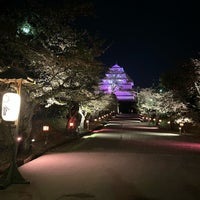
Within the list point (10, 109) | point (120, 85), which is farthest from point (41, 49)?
point (120, 85)

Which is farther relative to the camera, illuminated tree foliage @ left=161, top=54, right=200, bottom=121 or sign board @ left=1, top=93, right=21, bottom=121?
illuminated tree foliage @ left=161, top=54, right=200, bottom=121

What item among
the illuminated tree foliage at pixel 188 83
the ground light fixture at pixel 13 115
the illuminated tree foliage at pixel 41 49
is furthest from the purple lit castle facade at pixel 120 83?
the ground light fixture at pixel 13 115

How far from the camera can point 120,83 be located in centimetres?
10400

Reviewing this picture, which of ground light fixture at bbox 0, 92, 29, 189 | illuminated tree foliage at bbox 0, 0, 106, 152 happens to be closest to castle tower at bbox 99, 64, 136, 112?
illuminated tree foliage at bbox 0, 0, 106, 152

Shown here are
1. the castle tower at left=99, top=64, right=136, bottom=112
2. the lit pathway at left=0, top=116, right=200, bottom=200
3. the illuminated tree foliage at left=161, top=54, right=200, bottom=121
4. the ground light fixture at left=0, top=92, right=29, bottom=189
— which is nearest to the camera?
the lit pathway at left=0, top=116, right=200, bottom=200

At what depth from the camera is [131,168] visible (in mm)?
13070

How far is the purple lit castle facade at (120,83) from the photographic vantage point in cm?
10106

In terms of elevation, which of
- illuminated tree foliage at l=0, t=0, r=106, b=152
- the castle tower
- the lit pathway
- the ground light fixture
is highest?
the castle tower

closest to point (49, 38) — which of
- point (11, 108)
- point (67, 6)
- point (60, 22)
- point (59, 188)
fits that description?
point (60, 22)

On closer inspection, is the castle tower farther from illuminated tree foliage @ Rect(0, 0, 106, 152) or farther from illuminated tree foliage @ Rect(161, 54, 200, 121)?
illuminated tree foliage @ Rect(0, 0, 106, 152)

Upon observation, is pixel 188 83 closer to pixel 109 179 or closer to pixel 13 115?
pixel 109 179

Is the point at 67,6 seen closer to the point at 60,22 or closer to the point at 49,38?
the point at 60,22

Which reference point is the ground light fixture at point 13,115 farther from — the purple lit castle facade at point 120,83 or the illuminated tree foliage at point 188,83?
the purple lit castle facade at point 120,83

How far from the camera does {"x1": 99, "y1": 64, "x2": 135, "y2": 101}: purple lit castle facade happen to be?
101 meters
